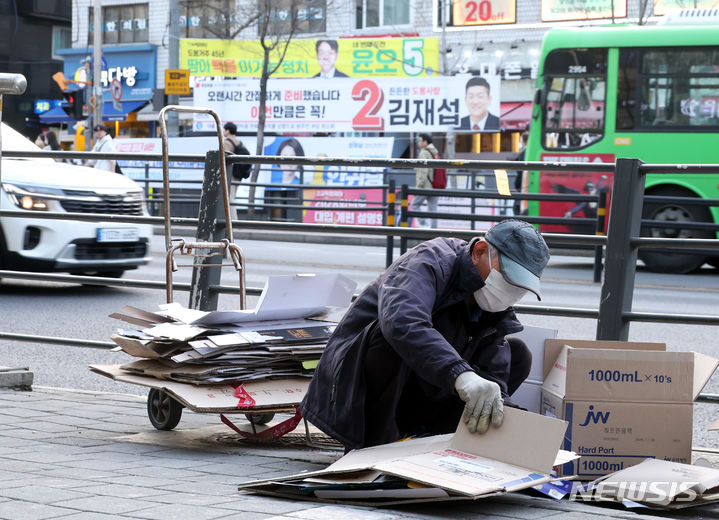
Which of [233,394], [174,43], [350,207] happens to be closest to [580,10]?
[174,43]

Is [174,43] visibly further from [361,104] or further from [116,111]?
[116,111]

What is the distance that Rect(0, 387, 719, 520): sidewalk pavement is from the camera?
3070mm

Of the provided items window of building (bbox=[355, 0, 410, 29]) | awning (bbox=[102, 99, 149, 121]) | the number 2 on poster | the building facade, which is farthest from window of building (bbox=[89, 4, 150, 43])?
the building facade

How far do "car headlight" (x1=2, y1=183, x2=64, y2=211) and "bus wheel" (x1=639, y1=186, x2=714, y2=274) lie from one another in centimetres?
794

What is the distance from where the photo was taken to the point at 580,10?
3359cm

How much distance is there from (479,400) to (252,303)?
308 inches

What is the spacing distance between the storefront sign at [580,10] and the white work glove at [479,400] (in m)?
30.9

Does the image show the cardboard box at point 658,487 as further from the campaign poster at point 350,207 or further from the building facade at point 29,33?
the campaign poster at point 350,207

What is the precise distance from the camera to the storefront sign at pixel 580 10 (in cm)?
3288

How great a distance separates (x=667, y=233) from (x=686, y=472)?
38.0ft

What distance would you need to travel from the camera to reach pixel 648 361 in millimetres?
3871

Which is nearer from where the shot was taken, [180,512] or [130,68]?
[180,512]

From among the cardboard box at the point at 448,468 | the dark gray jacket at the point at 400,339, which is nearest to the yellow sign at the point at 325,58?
the dark gray jacket at the point at 400,339

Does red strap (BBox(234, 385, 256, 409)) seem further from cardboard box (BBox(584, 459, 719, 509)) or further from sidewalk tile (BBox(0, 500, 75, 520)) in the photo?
cardboard box (BBox(584, 459, 719, 509))
